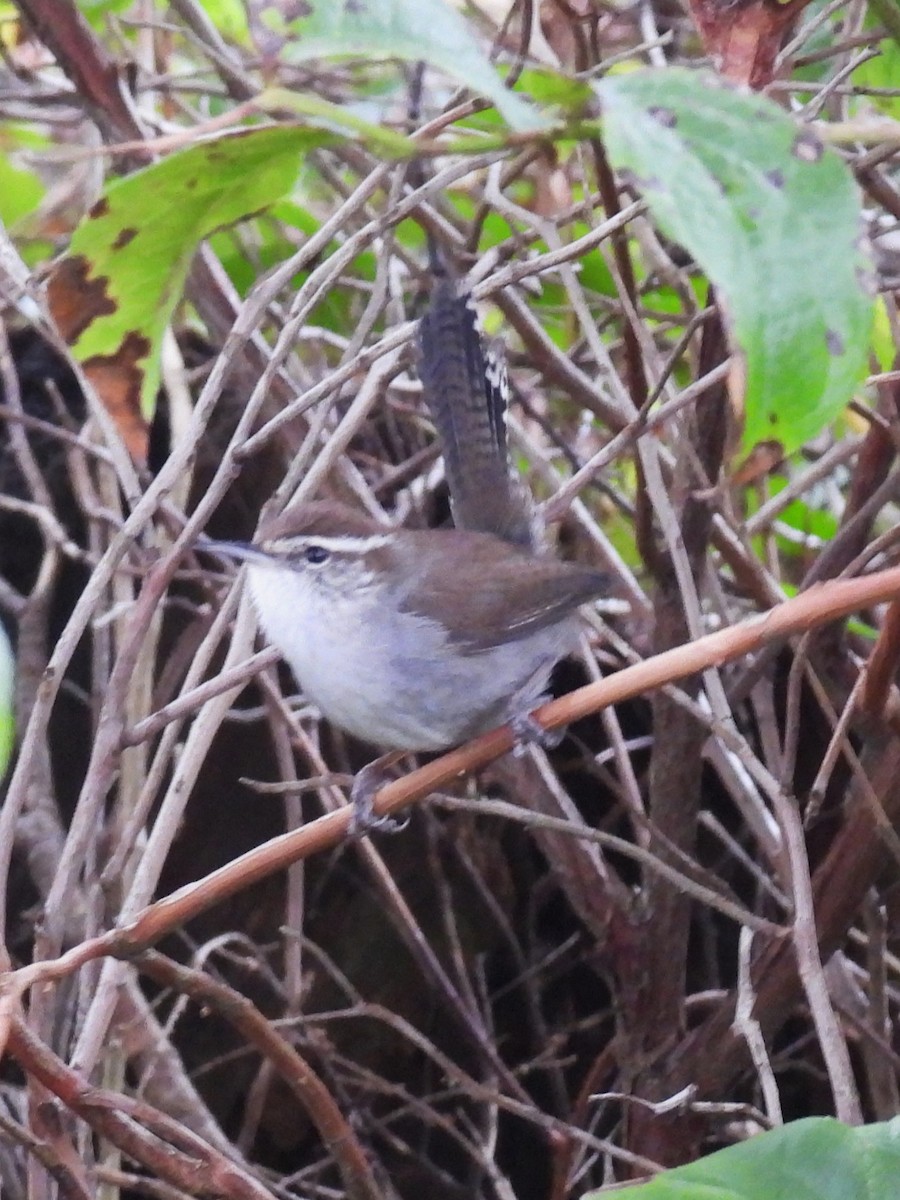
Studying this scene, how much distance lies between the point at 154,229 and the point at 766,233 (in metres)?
0.55

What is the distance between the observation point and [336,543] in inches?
85.8

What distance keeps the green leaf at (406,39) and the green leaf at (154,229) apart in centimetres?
14

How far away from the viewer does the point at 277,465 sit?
9.18ft

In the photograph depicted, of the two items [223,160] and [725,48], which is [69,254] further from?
[725,48]

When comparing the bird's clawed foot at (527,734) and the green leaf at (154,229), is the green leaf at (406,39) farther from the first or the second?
the bird's clawed foot at (527,734)

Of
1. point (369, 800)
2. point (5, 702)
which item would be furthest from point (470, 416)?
point (5, 702)

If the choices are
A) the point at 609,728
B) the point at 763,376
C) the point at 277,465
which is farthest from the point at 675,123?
the point at 277,465

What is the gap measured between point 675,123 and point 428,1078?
2313 millimetres

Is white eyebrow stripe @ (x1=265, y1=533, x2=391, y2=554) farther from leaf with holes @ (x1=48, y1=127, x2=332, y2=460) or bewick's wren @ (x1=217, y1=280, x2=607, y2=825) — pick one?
leaf with holes @ (x1=48, y1=127, x2=332, y2=460)

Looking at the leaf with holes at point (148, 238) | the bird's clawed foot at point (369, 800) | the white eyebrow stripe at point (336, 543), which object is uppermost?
the leaf with holes at point (148, 238)

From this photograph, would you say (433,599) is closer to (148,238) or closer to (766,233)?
(148,238)

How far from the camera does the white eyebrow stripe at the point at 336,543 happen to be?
7.02ft

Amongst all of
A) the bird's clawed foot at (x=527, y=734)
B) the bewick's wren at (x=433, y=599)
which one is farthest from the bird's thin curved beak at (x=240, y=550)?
the bird's clawed foot at (x=527, y=734)

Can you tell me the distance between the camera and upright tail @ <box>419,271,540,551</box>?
Answer: 7.25ft
